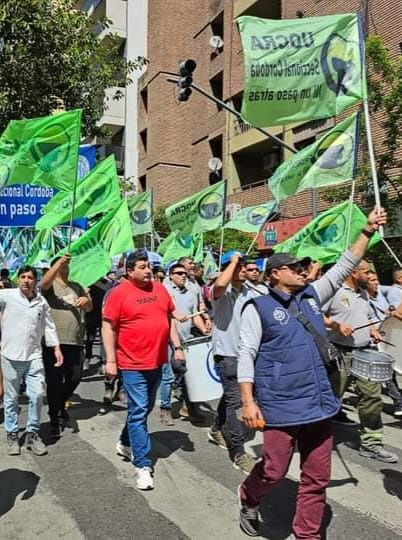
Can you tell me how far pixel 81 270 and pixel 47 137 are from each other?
5.46 feet

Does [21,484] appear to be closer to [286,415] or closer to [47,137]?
[286,415]

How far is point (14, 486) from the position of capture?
4.89 m

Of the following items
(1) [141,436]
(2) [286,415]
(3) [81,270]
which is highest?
(3) [81,270]

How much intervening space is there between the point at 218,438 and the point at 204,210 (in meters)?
6.07

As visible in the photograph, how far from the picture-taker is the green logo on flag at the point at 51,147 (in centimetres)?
735

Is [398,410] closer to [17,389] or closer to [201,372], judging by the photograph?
[201,372]

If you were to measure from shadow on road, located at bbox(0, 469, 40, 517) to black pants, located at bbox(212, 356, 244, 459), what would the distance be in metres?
1.65

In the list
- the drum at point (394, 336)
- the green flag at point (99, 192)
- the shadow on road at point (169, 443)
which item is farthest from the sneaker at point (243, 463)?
the green flag at point (99, 192)

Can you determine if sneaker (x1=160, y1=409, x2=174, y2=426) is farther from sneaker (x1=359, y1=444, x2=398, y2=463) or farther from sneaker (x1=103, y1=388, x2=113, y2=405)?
sneaker (x1=359, y1=444, x2=398, y2=463)

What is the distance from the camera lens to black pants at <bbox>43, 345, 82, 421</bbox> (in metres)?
6.39

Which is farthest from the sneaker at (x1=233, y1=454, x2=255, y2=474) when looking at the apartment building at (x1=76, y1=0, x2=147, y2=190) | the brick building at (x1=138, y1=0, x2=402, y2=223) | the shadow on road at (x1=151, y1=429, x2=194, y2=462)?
the apartment building at (x1=76, y1=0, x2=147, y2=190)

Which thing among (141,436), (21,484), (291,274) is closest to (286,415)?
(291,274)

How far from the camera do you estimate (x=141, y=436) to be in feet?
16.0

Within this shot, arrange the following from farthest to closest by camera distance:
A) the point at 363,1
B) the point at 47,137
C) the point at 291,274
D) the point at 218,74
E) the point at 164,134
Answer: the point at 164,134
the point at 218,74
the point at 363,1
the point at 47,137
the point at 291,274
